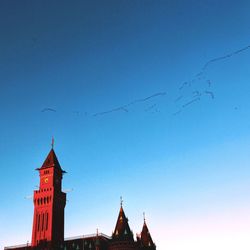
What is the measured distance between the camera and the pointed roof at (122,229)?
83688 mm

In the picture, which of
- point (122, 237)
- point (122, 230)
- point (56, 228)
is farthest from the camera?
point (56, 228)

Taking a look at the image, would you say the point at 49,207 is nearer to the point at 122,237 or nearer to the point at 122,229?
the point at 122,229

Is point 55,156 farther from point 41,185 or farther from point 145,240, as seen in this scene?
point 145,240

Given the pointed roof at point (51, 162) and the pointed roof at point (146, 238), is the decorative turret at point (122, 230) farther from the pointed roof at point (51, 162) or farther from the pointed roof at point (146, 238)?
the pointed roof at point (51, 162)

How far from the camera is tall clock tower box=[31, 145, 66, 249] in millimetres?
95625

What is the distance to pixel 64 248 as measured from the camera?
93.4 m

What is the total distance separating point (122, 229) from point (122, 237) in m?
1.86

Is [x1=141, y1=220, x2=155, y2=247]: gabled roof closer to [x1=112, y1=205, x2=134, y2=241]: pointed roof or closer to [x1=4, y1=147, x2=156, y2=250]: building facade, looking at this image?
[x1=4, y1=147, x2=156, y2=250]: building facade

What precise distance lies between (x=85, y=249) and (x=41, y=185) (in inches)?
849

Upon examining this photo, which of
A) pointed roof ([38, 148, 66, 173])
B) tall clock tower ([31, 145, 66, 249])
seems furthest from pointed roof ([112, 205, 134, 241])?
pointed roof ([38, 148, 66, 173])

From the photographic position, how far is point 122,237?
3290 inches

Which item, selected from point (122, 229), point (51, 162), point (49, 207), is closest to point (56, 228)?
point (49, 207)

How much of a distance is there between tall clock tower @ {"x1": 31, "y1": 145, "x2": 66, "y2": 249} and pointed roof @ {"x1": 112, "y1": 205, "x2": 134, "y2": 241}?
17.8m

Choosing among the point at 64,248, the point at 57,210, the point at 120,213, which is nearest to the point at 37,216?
the point at 57,210
